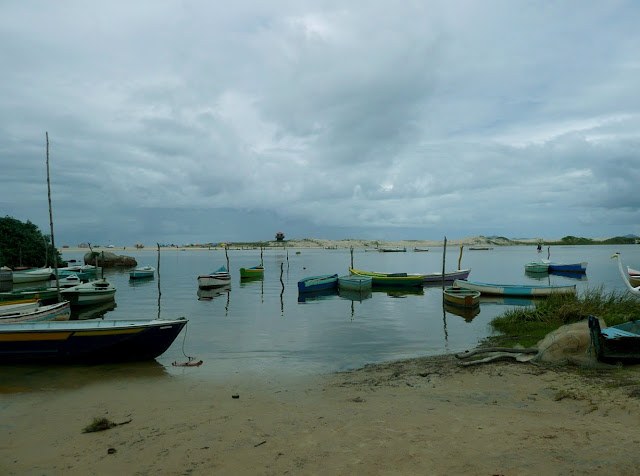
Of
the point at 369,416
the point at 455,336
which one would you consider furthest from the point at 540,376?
the point at 455,336

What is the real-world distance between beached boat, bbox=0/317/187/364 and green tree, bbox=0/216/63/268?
4740cm

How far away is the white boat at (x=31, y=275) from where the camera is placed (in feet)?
159

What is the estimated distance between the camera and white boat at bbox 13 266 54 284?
4841 centimetres

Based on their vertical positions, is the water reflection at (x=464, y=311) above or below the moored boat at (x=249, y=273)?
below

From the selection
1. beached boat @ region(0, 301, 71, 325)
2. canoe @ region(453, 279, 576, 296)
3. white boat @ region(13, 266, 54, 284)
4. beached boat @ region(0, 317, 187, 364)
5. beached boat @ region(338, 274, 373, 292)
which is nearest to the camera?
beached boat @ region(0, 317, 187, 364)

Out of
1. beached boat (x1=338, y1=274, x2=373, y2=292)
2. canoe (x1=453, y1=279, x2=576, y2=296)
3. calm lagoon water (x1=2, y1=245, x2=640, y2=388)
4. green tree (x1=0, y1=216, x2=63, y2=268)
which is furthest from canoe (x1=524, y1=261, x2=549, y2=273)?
green tree (x1=0, y1=216, x2=63, y2=268)

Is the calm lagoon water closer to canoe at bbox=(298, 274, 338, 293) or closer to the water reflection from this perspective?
the water reflection

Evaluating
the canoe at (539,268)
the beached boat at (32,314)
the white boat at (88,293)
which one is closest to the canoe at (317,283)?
the white boat at (88,293)

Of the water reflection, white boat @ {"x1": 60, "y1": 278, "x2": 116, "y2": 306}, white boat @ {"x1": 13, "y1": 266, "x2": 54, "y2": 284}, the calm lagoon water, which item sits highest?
white boat @ {"x1": 13, "y1": 266, "x2": 54, "y2": 284}

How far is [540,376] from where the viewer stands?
1130cm

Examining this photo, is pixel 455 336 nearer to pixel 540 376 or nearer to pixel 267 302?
pixel 540 376

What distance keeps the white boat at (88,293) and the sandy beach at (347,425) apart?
21.9 meters

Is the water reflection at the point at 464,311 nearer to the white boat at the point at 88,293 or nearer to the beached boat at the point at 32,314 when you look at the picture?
the beached boat at the point at 32,314

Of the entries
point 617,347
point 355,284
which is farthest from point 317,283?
point 617,347
